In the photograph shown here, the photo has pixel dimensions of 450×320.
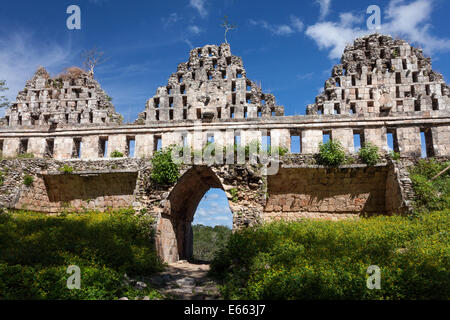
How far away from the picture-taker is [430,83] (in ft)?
91.3

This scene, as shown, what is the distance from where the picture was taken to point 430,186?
15469 millimetres

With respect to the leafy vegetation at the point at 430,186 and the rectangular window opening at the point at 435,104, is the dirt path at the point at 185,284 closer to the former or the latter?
the leafy vegetation at the point at 430,186

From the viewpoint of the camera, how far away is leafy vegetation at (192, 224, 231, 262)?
53556 millimetres

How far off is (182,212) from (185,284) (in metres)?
7.02

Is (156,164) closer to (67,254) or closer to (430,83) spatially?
(67,254)

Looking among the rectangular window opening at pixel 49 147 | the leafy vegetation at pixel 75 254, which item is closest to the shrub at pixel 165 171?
the leafy vegetation at pixel 75 254

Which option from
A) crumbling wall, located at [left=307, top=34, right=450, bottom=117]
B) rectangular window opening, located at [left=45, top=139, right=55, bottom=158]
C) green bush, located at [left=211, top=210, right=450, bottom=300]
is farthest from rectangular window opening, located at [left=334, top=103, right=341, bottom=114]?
rectangular window opening, located at [left=45, top=139, right=55, bottom=158]

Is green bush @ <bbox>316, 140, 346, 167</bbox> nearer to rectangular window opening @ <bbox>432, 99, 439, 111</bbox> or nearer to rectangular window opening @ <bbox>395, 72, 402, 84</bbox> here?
rectangular window opening @ <bbox>432, 99, 439, 111</bbox>

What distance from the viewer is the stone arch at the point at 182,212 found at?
49.9ft

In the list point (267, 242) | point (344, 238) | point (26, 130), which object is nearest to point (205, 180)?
point (267, 242)

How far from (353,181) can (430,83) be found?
1613 cm

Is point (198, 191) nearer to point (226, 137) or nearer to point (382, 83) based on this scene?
point (226, 137)

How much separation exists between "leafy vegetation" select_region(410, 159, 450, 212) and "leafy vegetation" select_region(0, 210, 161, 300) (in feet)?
38.3

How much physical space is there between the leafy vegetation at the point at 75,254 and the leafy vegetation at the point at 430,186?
11684 mm
